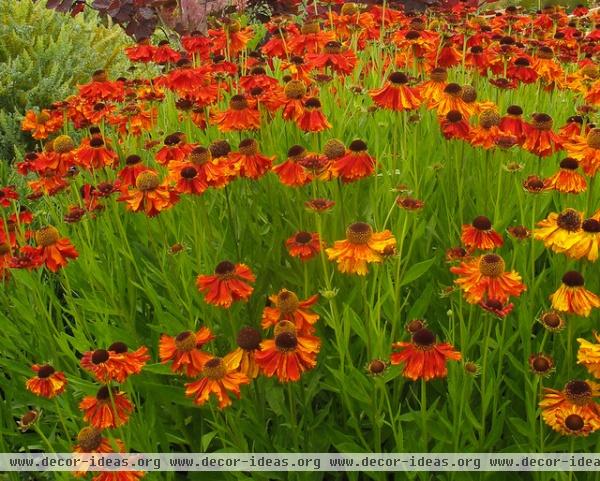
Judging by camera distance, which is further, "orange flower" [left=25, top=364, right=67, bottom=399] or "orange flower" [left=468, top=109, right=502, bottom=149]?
"orange flower" [left=468, top=109, right=502, bottom=149]

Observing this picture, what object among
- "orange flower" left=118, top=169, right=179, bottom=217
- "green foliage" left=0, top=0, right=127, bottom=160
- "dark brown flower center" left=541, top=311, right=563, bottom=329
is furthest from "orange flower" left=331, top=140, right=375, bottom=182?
"green foliage" left=0, top=0, right=127, bottom=160

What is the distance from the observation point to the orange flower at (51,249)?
1.67 metres

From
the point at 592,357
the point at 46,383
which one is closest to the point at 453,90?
the point at 592,357

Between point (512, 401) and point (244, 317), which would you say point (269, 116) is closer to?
point (244, 317)

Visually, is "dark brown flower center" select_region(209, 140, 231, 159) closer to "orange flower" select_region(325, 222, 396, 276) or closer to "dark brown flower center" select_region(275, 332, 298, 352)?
"orange flower" select_region(325, 222, 396, 276)

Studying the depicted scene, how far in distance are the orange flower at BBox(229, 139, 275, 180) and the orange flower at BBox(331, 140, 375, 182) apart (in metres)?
0.22

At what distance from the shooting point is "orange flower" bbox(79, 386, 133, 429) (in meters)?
1.27

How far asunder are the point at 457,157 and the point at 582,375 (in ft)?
2.49

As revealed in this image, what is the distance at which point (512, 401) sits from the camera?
175 cm

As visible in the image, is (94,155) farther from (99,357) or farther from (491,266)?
(491,266)

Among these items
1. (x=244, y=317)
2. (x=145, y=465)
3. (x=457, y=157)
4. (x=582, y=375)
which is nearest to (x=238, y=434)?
(x=145, y=465)

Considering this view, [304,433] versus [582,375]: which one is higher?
[582,375]

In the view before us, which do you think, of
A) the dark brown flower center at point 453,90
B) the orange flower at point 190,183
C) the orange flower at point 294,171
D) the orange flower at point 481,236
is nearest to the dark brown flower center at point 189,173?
the orange flower at point 190,183

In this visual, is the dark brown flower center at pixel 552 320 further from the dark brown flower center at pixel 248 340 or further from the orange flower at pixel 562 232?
the dark brown flower center at pixel 248 340
